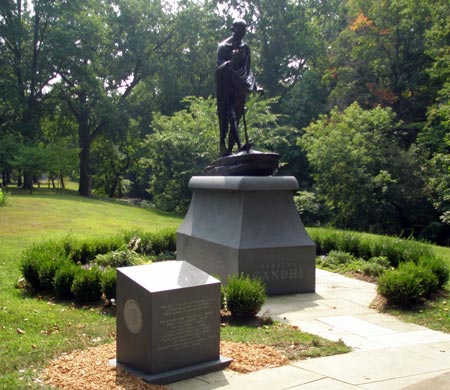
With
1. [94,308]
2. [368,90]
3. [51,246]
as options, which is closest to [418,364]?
[94,308]

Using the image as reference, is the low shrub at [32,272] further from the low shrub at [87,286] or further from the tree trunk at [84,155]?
the tree trunk at [84,155]

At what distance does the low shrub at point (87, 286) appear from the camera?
27.5ft

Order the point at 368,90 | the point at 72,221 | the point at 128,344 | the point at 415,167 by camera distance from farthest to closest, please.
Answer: the point at 368,90 < the point at 415,167 < the point at 72,221 < the point at 128,344

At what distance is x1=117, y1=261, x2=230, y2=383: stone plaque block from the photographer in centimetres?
500

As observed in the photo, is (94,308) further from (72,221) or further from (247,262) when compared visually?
(72,221)

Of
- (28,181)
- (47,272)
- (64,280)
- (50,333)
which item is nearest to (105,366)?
(50,333)

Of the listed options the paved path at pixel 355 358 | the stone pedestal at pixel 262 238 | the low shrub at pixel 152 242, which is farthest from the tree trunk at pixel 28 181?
the paved path at pixel 355 358

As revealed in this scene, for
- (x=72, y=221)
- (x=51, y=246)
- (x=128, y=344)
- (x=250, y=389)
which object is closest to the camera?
(x=250, y=389)

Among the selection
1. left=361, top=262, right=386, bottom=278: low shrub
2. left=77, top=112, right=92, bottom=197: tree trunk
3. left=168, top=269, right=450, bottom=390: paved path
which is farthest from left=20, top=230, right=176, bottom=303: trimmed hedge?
left=77, top=112, right=92, bottom=197: tree trunk

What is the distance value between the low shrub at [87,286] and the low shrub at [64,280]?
0.22 meters

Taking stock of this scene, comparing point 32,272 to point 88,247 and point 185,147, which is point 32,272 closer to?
point 88,247

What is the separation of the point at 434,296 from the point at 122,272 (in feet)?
19.6

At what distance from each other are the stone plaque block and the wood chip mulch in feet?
0.50

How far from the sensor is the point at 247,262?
924cm
